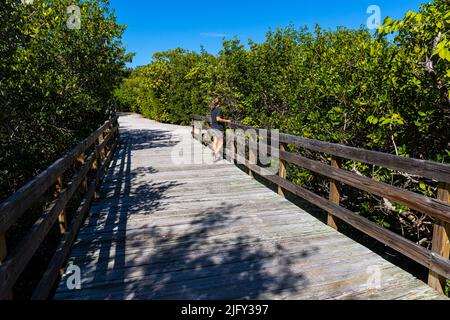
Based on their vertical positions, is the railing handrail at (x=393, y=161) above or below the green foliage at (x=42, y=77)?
below

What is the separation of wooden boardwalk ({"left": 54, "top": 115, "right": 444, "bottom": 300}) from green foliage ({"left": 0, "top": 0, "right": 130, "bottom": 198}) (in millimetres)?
1413

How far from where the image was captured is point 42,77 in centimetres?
562

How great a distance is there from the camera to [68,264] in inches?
138

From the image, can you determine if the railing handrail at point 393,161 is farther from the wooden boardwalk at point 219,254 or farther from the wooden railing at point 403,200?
the wooden boardwalk at point 219,254

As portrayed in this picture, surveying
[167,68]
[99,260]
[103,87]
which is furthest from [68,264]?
[167,68]

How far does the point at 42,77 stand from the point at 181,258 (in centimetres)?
402

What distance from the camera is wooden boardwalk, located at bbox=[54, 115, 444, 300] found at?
3.03 m

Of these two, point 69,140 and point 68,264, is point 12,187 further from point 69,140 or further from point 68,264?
point 68,264

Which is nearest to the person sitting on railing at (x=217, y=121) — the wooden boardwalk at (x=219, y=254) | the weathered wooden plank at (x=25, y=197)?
the wooden boardwalk at (x=219, y=254)

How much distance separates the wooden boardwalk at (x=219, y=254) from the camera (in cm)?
303

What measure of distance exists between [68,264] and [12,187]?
283cm

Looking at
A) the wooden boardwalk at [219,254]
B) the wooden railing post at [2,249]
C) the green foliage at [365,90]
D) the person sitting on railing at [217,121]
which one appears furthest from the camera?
the person sitting on railing at [217,121]

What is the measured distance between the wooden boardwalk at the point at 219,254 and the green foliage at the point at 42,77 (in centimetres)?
141

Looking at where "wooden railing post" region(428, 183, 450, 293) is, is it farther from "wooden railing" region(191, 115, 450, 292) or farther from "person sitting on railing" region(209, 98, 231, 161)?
"person sitting on railing" region(209, 98, 231, 161)
